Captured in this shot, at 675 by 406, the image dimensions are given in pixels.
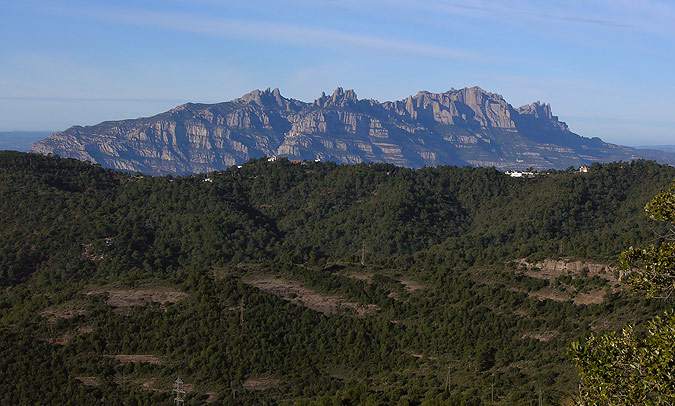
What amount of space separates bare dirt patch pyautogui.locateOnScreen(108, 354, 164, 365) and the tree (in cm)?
4664

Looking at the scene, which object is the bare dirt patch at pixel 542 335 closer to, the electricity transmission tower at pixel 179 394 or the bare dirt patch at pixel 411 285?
the bare dirt patch at pixel 411 285

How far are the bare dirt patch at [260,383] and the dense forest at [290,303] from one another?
16 cm

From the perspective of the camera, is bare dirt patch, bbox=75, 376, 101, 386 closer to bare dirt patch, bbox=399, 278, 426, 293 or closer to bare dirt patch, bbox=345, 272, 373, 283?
bare dirt patch, bbox=345, 272, 373, 283

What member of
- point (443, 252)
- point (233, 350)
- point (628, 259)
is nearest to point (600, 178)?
point (443, 252)

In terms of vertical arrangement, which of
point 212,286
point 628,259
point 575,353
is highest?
point 628,259

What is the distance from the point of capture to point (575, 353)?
1759cm

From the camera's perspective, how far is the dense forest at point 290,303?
5419 cm

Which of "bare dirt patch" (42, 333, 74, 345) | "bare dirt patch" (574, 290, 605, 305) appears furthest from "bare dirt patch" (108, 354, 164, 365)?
"bare dirt patch" (574, 290, 605, 305)

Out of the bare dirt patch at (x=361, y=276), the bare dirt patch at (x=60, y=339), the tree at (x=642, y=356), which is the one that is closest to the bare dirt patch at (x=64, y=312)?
the bare dirt patch at (x=60, y=339)

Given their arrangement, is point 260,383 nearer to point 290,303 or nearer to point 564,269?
point 290,303

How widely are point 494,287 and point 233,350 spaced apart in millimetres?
27197

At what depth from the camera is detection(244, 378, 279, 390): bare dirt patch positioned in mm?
55875

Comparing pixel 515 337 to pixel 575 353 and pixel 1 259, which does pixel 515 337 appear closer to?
pixel 575 353

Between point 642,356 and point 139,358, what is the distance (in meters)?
49.3
